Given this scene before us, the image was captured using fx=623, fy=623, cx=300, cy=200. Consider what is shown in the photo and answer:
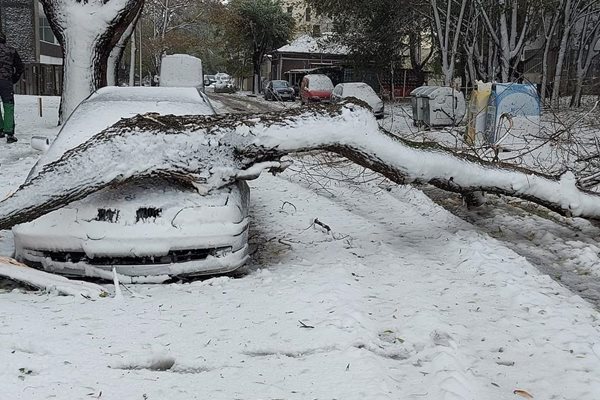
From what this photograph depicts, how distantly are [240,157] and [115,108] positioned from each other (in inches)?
72.2

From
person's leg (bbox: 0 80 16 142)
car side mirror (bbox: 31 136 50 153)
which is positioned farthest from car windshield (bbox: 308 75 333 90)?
car side mirror (bbox: 31 136 50 153)

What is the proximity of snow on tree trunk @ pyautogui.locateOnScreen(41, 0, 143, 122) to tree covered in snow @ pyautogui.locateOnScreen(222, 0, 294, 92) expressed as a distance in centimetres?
3754

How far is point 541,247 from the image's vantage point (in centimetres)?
655

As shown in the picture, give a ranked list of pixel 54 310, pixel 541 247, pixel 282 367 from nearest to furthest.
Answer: pixel 282 367 → pixel 54 310 → pixel 541 247

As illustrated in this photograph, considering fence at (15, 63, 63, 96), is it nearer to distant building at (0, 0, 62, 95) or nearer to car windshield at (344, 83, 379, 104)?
distant building at (0, 0, 62, 95)

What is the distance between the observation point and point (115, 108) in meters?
6.48

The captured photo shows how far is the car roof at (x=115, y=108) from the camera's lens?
5891 mm

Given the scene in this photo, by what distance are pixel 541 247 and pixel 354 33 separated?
31313 mm

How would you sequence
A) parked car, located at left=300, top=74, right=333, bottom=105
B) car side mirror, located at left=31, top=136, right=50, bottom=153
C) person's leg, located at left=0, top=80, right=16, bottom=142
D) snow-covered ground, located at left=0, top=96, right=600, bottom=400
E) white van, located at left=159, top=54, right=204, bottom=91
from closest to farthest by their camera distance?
snow-covered ground, located at left=0, top=96, right=600, bottom=400 < car side mirror, located at left=31, top=136, right=50, bottom=153 < person's leg, located at left=0, top=80, right=16, bottom=142 < white van, located at left=159, top=54, right=204, bottom=91 < parked car, located at left=300, top=74, right=333, bottom=105

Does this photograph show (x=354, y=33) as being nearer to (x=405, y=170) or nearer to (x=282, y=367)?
(x=405, y=170)

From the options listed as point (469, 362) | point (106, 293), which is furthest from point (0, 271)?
point (469, 362)

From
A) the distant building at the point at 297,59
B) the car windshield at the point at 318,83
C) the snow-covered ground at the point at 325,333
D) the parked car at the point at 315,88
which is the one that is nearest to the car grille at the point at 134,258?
the snow-covered ground at the point at 325,333

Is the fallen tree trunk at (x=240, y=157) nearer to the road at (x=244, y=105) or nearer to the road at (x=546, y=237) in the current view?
the road at (x=546, y=237)

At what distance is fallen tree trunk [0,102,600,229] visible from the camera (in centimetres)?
489
